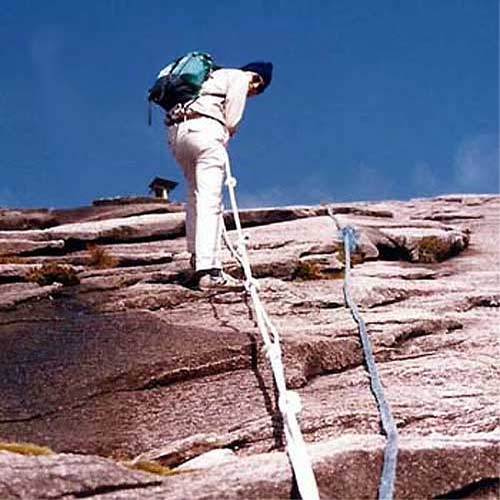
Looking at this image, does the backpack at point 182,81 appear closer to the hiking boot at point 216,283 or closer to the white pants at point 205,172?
the white pants at point 205,172

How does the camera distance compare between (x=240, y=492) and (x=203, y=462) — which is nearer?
(x=240, y=492)

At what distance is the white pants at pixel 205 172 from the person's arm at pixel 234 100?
0.51 feet

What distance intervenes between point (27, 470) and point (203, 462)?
177cm

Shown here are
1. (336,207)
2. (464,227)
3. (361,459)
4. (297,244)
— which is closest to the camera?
(361,459)

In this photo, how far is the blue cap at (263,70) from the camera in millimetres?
15750

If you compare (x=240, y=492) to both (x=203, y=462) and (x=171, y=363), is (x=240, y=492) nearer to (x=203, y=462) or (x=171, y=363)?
(x=203, y=462)

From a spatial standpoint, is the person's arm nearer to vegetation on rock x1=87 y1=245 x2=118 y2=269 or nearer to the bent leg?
the bent leg

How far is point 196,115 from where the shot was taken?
48.4 ft

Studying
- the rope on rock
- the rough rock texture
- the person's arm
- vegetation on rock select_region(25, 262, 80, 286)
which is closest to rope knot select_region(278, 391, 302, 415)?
the rough rock texture

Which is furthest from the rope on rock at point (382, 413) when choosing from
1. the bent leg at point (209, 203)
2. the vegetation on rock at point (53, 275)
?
the vegetation on rock at point (53, 275)

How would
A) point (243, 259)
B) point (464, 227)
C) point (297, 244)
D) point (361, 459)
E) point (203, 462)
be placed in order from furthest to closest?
point (464, 227)
point (297, 244)
point (243, 259)
point (203, 462)
point (361, 459)

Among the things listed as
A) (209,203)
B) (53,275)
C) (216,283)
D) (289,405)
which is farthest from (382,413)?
(53,275)

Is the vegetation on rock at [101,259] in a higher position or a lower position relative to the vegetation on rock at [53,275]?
higher

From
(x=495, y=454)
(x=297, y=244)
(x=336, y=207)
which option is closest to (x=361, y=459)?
(x=495, y=454)
